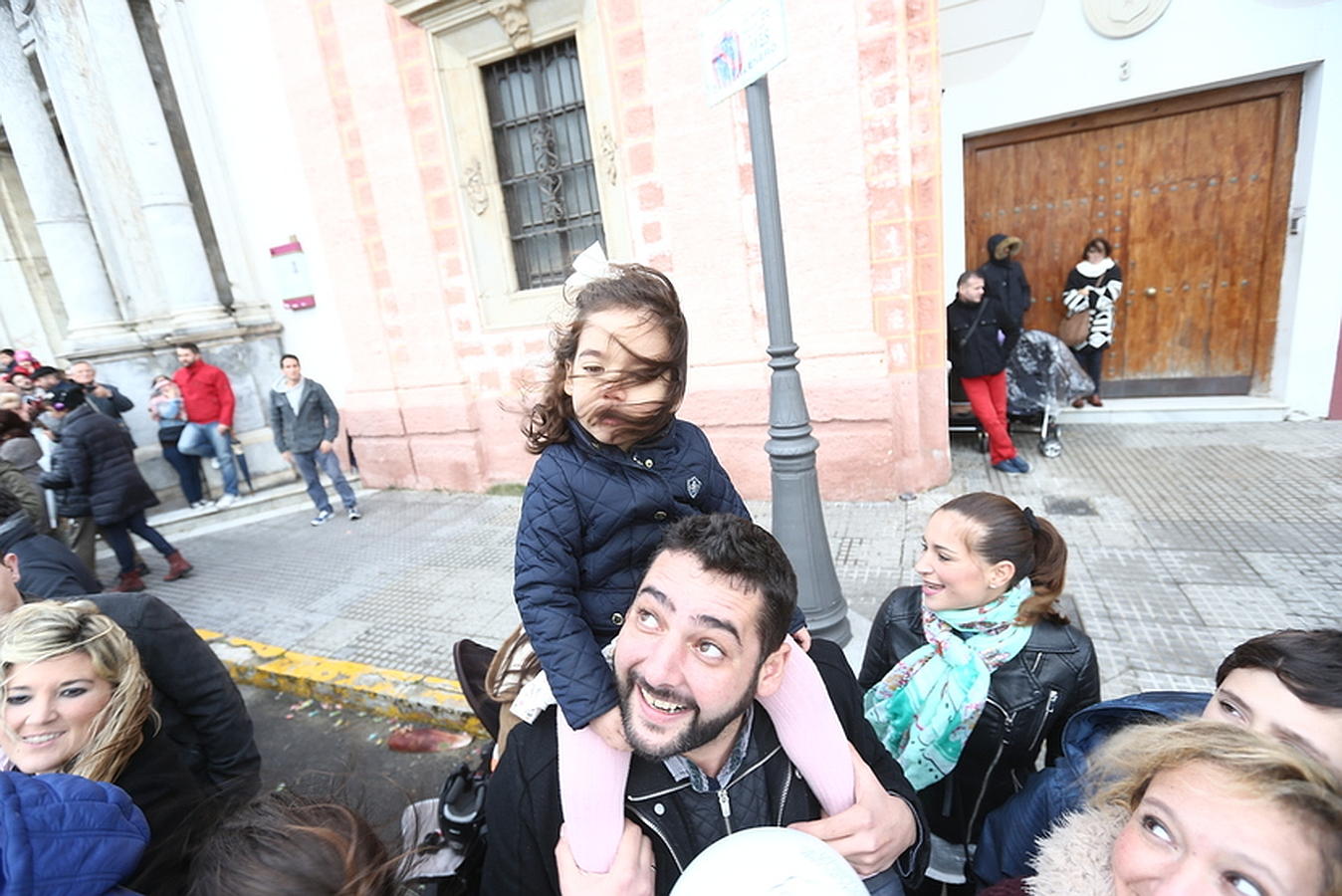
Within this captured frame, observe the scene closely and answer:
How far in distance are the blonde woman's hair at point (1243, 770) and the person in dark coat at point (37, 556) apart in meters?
4.01

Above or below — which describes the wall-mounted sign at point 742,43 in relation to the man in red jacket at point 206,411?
above

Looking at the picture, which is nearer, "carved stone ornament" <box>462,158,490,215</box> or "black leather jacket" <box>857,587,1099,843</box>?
"black leather jacket" <box>857,587,1099,843</box>

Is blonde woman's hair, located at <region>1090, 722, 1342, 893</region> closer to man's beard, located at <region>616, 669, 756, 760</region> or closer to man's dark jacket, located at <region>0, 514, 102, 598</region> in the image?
man's beard, located at <region>616, 669, 756, 760</region>

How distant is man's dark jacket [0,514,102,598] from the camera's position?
2.91 metres

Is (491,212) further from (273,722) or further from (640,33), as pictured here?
(273,722)

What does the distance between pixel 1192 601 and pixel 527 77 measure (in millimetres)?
6955

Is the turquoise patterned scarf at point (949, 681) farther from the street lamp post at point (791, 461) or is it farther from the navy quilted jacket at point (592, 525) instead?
the street lamp post at point (791, 461)

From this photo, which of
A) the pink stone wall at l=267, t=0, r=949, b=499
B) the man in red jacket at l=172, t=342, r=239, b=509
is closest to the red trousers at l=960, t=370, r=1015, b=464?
the pink stone wall at l=267, t=0, r=949, b=499

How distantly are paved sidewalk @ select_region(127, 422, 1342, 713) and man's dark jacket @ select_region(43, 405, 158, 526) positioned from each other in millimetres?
903

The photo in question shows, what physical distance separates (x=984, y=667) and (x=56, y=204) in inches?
448

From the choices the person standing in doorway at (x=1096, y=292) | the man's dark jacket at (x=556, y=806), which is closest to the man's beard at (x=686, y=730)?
the man's dark jacket at (x=556, y=806)

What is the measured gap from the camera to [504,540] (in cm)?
572

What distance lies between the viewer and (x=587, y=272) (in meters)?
1.91

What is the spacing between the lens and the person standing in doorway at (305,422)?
6.40 m
